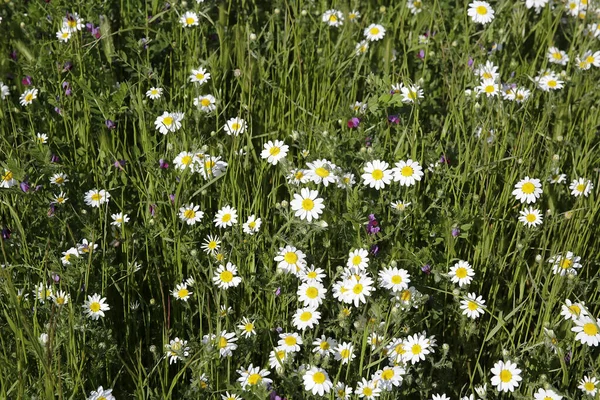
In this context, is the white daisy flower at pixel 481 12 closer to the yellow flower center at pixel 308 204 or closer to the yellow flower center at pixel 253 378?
the yellow flower center at pixel 308 204

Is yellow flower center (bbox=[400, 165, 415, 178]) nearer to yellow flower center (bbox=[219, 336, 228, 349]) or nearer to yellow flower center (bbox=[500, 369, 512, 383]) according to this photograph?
yellow flower center (bbox=[500, 369, 512, 383])

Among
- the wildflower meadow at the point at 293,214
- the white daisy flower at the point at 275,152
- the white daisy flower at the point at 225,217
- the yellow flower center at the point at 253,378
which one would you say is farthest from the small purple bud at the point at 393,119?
the yellow flower center at the point at 253,378

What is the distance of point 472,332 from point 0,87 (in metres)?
2.20

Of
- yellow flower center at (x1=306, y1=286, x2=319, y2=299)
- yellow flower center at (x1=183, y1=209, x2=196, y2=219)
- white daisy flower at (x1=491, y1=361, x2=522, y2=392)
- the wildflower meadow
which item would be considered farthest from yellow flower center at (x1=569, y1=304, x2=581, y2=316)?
yellow flower center at (x1=183, y1=209, x2=196, y2=219)

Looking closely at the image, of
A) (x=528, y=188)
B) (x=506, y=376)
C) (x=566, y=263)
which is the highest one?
(x=528, y=188)

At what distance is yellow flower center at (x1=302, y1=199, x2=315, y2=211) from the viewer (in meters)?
2.40

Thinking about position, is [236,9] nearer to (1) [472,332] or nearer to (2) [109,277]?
(2) [109,277]

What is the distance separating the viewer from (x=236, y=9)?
144 inches

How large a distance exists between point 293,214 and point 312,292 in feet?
1.15

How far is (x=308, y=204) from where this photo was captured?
2.41 metres

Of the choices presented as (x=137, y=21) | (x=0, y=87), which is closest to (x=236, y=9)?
(x=137, y=21)

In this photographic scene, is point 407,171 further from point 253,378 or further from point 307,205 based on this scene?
point 253,378

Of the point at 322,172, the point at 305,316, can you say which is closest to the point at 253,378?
the point at 305,316

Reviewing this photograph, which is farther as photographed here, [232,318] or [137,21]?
[137,21]
